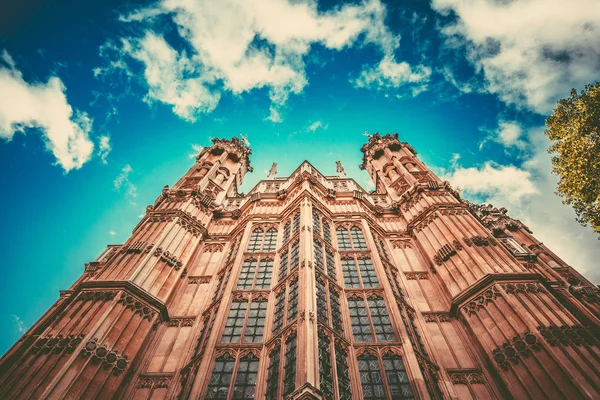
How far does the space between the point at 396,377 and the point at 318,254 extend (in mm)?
6194

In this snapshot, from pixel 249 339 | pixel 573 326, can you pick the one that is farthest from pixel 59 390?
pixel 573 326

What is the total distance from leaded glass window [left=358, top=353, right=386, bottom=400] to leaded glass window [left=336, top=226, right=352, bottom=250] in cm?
714

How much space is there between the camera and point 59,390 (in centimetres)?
857

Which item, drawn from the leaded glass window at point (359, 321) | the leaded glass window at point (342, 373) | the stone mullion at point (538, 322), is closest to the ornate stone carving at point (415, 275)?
the leaded glass window at point (359, 321)

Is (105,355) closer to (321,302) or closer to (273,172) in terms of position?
(321,302)

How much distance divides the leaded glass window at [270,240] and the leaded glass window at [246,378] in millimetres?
7006

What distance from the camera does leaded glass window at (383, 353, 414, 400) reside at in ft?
29.0

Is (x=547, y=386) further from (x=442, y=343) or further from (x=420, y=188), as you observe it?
(x=420, y=188)

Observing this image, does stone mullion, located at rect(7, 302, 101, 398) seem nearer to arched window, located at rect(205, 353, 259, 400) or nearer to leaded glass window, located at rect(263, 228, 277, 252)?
arched window, located at rect(205, 353, 259, 400)

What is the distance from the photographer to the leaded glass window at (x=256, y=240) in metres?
17.1

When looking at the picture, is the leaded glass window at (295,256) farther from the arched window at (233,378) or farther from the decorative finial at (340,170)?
the decorative finial at (340,170)

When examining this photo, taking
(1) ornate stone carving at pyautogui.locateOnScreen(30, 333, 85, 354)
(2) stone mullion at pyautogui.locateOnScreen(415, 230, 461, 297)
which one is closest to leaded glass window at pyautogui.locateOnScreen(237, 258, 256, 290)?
(1) ornate stone carving at pyautogui.locateOnScreen(30, 333, 85, 354)

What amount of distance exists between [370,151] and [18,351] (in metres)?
26.3

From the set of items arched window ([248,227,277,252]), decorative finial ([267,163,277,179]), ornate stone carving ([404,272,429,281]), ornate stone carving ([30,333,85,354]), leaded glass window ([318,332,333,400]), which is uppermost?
decorative finial ([267,163,277,179])
